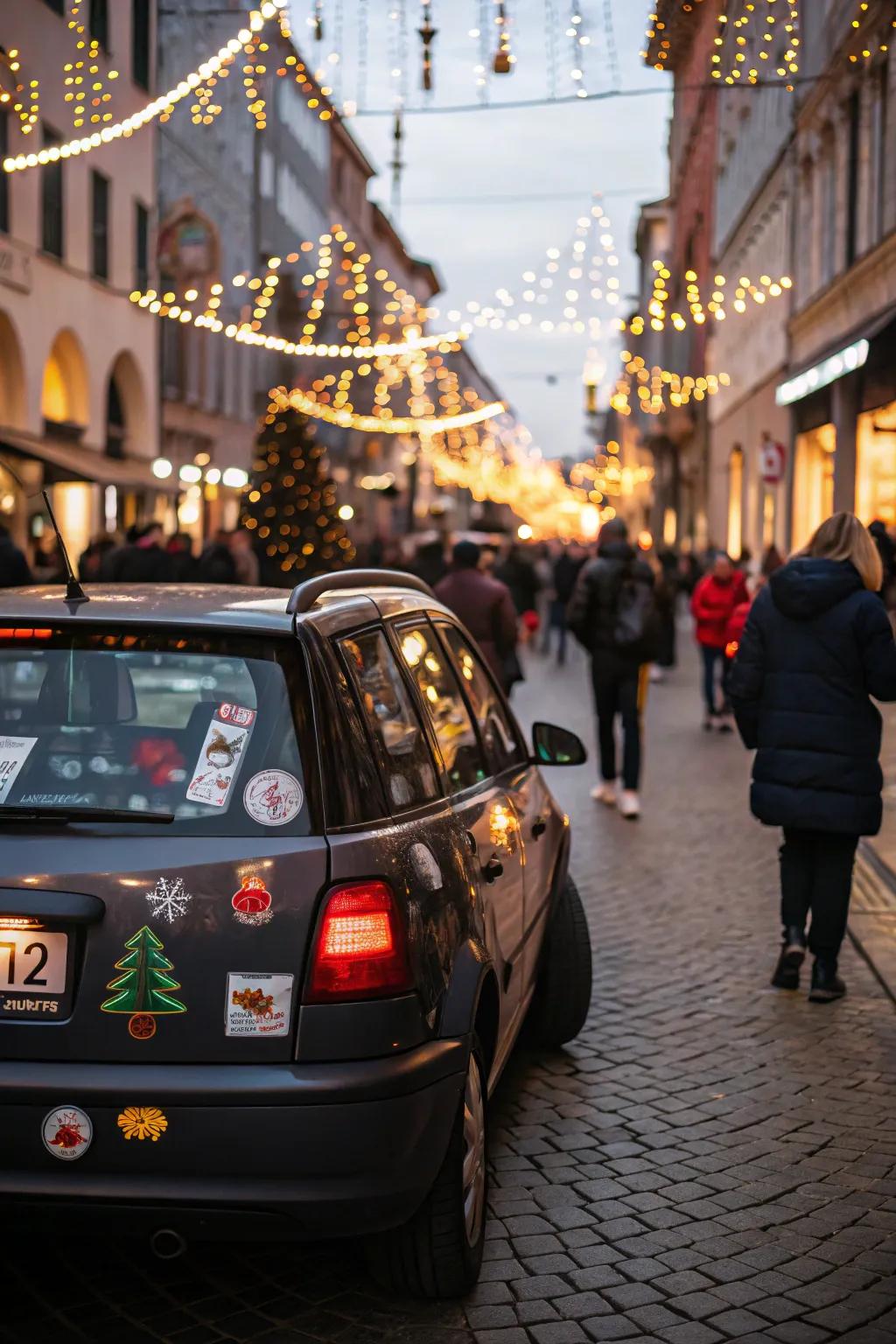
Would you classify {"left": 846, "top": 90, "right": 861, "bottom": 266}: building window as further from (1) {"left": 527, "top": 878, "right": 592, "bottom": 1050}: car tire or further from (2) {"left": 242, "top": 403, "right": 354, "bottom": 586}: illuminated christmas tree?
(1) {"left": 527, "top": 878, "right": 592, "bottom": 1050}: car tire

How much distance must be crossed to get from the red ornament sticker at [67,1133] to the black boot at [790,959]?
4253 mm

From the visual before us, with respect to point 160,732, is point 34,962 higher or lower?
lower

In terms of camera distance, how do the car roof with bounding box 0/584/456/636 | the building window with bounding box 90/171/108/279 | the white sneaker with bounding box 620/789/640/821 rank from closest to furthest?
1. the car roof with bounding box 0/584/456/636
2. the white sneaker with bounding box 620/789/640/821
3. the building window with bounding box 90/171/108/279

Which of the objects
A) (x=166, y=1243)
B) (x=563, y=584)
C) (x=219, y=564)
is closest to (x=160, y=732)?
(x=166, y=1243)

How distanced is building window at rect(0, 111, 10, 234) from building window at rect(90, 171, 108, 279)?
5475mm

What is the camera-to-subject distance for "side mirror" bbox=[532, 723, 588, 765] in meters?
6.48

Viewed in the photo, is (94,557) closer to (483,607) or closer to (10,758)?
(483,607)

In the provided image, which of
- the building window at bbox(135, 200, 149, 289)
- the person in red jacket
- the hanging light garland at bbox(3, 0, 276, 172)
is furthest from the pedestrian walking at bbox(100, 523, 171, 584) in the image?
the building window at bbox(135, 200, 149, 289)

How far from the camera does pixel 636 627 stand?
1255cm

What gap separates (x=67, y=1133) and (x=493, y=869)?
4.78ft

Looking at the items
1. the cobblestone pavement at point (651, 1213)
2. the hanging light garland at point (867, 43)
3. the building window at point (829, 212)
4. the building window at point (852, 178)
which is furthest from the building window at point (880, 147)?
the cobblestone pavement at point (651, 1213)

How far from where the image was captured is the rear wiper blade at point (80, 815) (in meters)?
3.96

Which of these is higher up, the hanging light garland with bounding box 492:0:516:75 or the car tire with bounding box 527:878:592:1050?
the hanging light garland with bounding box 492:0:516:75

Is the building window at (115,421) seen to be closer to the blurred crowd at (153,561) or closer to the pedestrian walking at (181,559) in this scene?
the blurred crowd at (153,561)
